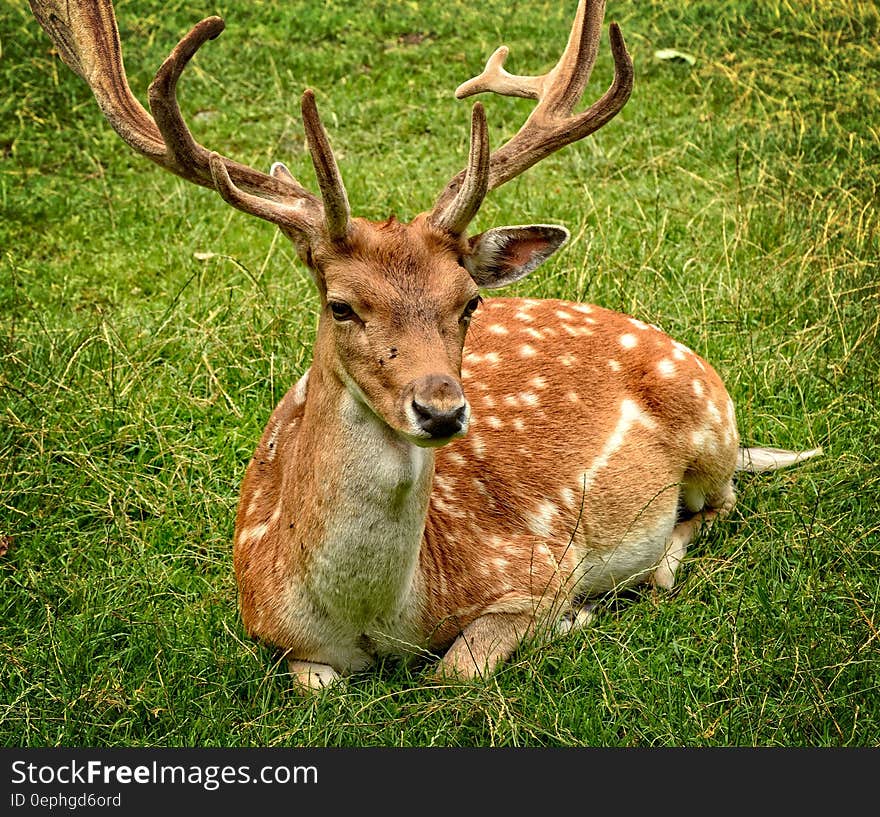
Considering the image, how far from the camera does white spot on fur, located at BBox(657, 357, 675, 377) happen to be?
497cm

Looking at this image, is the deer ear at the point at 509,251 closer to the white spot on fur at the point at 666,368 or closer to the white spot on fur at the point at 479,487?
the white spot on fur at the point at 479,487

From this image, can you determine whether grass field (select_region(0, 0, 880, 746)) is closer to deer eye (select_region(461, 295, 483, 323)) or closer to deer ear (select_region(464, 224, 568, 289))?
deer eye (select_region(461, 295, 483, 323))

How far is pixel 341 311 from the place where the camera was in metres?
3.57

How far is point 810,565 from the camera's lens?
14.8 feet

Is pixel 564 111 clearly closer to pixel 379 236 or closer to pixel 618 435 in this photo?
pixel 379 236

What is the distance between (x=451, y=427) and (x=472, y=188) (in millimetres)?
726

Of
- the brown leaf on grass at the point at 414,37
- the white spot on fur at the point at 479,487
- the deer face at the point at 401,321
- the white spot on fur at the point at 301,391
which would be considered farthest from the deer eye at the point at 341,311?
the brown leaf on grass at the point at 414,37

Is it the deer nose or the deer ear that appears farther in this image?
the deer ear

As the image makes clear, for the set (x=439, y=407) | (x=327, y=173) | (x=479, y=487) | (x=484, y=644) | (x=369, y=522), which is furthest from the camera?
(x=479, y=487)

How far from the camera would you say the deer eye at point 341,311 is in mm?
3555

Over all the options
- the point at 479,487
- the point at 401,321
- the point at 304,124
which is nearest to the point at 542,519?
the point at 479,487

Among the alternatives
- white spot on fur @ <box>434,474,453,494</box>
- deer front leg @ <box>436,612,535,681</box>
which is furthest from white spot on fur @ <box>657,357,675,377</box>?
deer front leg @ <box>436,612,535,681</box>

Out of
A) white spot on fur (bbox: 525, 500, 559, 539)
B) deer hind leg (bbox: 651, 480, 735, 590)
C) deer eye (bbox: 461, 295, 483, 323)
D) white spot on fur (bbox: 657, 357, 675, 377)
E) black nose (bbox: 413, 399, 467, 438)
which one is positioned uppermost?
deer eye (bbox: 461, 295, 483, 323)

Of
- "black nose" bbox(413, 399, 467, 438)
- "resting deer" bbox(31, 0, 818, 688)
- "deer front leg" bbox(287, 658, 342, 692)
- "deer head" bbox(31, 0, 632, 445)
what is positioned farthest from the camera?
"deer front leg" bbox(287, 658, 342, 692)
